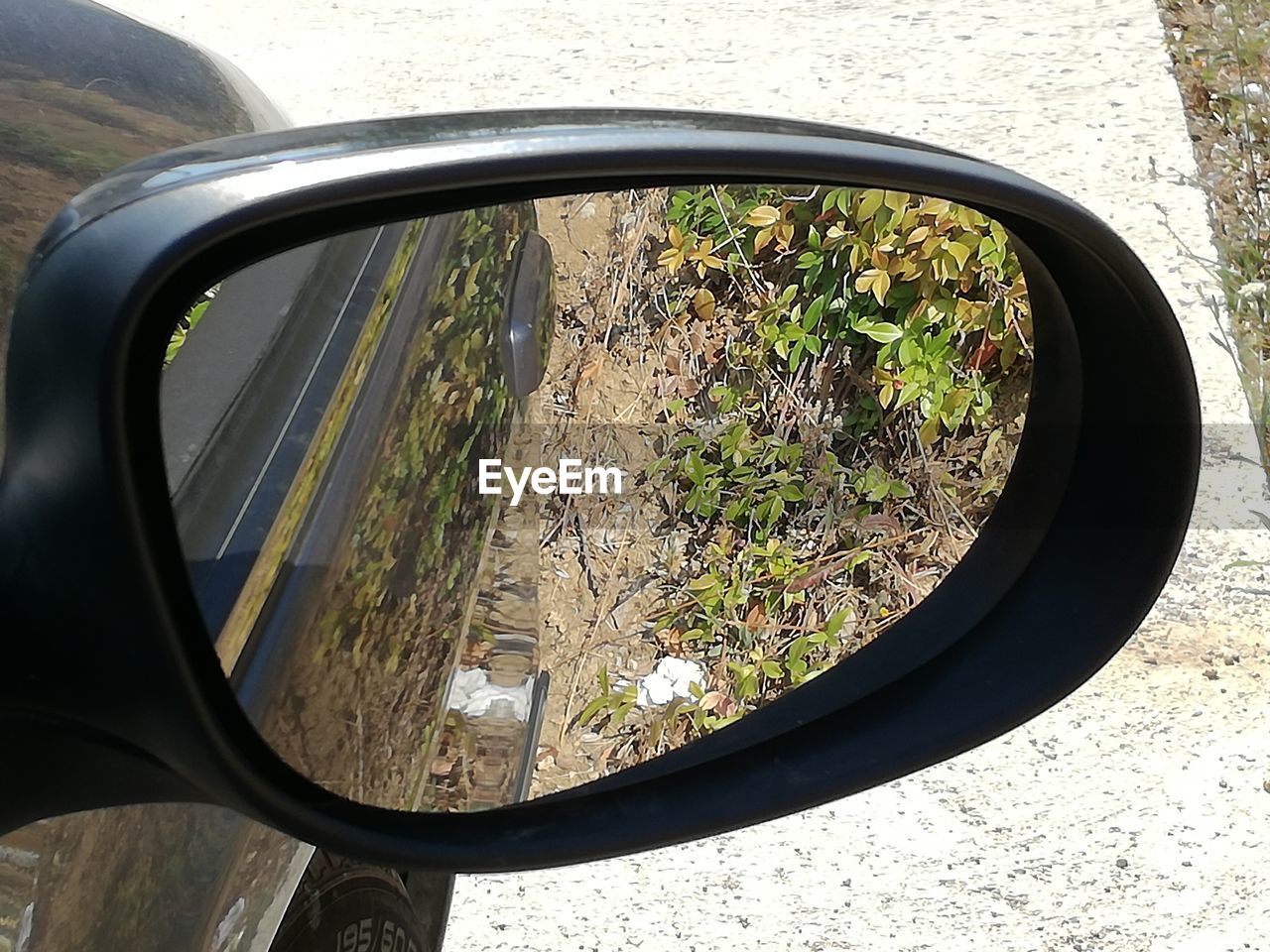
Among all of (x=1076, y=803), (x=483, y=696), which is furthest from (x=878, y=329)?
(x=1076, y=803)

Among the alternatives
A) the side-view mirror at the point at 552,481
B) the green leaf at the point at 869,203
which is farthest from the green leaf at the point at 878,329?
the green leaf at the point at 869,203

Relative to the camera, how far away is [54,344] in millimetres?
709

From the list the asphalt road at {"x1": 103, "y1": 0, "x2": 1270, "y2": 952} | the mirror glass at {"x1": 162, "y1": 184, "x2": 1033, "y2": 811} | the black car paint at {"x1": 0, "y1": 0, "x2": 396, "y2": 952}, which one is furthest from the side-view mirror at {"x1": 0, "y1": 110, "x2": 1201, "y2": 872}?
the asphalt road at {"x1": 103, "y1": 0, "x2": 1270, "y2": 952}

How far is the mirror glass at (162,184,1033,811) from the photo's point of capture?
1212 millimetres

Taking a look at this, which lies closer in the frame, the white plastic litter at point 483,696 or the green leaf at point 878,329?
the white plastic litter at point 483,696

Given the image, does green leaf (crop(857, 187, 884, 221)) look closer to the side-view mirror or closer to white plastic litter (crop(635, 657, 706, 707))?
the side-view mirror

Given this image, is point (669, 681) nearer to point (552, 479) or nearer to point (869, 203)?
point (552, 479)

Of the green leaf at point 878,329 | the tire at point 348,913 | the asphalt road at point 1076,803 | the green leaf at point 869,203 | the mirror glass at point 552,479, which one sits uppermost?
the green leaf at point 869,203

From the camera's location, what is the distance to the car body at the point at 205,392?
101 centimetres

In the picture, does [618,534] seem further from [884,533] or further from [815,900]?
[815,900]

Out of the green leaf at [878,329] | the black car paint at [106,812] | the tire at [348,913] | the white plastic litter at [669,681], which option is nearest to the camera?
the black car paint at [106,812]

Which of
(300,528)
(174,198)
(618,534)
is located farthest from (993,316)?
(174,198)

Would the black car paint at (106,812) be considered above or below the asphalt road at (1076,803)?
above

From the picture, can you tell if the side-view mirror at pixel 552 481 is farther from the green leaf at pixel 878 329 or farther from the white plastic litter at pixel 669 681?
the green leaf at pixel 878 329
